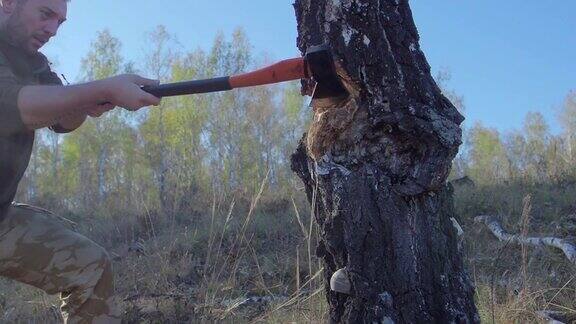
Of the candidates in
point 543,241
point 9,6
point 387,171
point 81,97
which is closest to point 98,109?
point 81,97

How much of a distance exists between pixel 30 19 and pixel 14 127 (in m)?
0.52

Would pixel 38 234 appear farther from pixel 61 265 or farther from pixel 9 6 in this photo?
pixel 9 6

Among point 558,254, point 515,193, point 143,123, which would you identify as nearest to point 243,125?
point 143,123

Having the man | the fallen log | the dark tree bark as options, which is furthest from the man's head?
the fallen log

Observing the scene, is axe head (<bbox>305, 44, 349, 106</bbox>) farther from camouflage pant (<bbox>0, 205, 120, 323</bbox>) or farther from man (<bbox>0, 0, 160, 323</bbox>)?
camouflage pant (<bbox>0, 205, 120, 323</bbox>)

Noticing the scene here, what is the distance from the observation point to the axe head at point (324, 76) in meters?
2.06

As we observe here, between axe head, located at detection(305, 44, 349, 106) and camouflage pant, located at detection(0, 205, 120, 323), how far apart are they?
1.21m

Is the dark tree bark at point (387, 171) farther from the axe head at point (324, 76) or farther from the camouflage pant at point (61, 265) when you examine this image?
the camouflage pant at point (61, 265)

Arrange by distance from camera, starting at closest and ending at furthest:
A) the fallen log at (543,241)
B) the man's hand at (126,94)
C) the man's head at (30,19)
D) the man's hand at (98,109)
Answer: the man's hand at (126,94) < the man's hand at (98,109) < the man's head at (30,19) < the fallen log at (543,241)

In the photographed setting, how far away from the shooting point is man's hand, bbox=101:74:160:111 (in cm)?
216

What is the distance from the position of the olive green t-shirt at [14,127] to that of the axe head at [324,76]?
1079 mm

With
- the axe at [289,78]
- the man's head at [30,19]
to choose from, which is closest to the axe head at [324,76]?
the axe at [289,78]

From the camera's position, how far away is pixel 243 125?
2748cm

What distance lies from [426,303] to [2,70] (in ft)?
5.73
